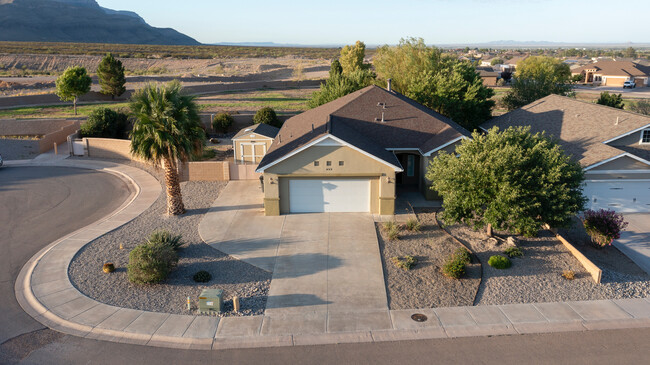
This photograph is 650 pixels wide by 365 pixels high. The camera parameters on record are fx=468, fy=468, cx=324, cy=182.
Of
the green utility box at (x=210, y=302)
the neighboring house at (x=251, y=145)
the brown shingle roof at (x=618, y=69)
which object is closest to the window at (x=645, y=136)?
the neighboring house at (x=251, y=145)

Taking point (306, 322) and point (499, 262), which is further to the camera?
point (499, 262)

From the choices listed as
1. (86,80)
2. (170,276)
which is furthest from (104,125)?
(170,276)

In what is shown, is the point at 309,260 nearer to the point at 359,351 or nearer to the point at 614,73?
the point at 359,351

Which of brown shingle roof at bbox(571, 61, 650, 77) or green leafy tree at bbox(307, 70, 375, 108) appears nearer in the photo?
green leafy tree at bbox(307, 70, 375, 108)

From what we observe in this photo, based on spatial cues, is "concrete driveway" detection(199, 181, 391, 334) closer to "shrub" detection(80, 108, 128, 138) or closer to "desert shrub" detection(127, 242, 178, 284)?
"desert shrub" detection(127, 242, 178, 284)

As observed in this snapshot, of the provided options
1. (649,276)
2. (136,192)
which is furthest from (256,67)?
(649,276)

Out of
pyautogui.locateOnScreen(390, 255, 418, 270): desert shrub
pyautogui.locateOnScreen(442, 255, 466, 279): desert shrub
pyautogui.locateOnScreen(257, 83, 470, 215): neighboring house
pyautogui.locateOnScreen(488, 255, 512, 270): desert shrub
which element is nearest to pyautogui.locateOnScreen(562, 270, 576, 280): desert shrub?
pyautogui.locateOnScreen(488, 255, 512, 270): desert shrub

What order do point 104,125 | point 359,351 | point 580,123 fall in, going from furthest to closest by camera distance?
point 104,125, point 580,123, point 359,351
